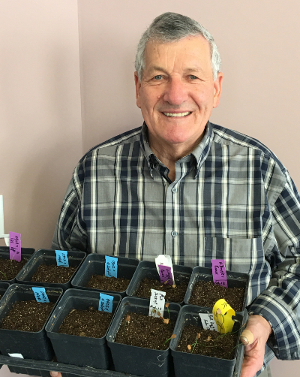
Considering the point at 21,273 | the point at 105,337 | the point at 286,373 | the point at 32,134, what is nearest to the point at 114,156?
the point at 32,134

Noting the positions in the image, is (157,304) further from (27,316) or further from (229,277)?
(27,316)

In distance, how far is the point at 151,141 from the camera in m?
1.50

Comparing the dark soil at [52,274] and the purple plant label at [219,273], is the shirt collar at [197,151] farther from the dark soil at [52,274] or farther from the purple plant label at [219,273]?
the dark soil at [52,274]

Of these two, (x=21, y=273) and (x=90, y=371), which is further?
(x=21, y=273)

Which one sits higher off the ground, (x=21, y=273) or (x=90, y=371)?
(x=21, y=273)

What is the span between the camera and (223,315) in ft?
3.33

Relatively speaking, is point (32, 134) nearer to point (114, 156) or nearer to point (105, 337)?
point (114, 156)

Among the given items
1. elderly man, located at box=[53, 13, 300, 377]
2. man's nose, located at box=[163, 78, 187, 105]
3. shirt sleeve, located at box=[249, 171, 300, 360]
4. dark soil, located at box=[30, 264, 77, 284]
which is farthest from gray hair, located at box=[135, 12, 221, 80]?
dark soil, located at box=[30, 264, 77, 284]

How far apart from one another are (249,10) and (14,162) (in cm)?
112

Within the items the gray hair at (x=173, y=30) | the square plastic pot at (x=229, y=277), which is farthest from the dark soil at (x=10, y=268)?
the gray hair at (x=173, y=30)

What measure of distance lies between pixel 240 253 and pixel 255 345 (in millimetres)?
332

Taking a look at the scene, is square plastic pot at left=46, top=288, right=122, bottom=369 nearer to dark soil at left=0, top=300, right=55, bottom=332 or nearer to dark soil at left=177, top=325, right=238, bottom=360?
dark soil at left=0, top=300, right=55, bottom=332

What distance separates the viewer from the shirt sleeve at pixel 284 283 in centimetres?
131

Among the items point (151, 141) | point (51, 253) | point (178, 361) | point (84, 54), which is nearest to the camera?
point (178, 361)
